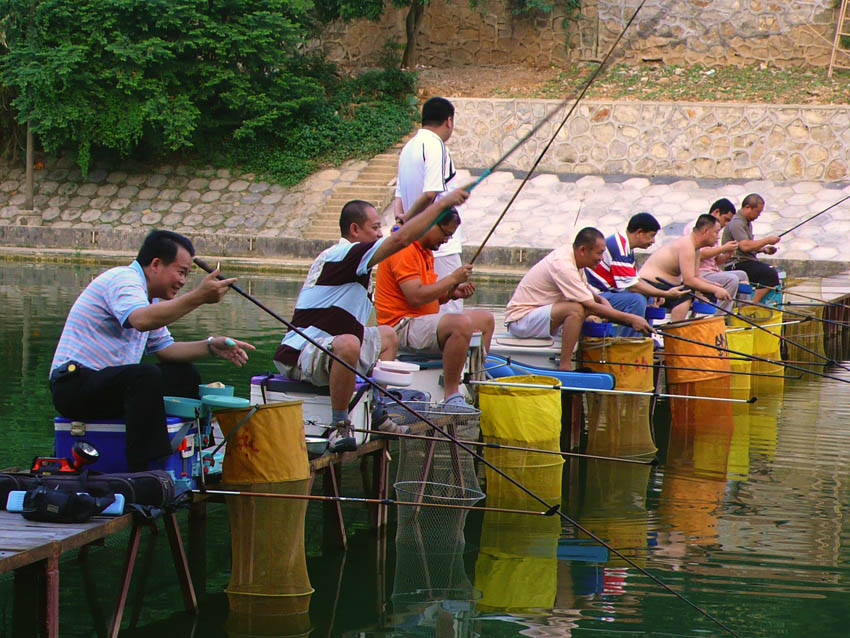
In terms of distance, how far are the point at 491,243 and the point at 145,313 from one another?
1513 cm

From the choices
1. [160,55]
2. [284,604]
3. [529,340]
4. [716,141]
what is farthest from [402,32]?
[284,604]

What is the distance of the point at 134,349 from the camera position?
4.46 meters

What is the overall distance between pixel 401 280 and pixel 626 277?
9.47ft

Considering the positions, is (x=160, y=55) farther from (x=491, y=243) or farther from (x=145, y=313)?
(x=145, y=313)

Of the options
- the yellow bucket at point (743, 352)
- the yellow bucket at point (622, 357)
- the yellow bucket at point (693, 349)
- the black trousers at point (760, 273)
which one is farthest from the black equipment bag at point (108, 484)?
the black trousers at point (760, 273)

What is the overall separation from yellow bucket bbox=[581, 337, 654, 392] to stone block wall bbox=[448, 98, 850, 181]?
45.9 ft

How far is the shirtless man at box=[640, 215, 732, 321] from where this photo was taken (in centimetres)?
951

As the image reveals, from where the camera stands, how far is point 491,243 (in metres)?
19.2

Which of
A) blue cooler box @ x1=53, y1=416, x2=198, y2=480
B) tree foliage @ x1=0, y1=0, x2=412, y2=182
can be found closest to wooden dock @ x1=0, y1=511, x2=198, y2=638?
blue cooler box @ x1=53, y1=416, x2=198, y2=480

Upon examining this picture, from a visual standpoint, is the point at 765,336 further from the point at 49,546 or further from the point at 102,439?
the point at 49,546

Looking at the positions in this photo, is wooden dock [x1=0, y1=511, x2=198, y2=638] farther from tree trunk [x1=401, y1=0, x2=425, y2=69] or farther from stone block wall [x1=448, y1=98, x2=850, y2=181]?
tree trunk [x1=401, y1=0, x2=425, y2=69]

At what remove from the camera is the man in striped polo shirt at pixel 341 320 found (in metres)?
5.23

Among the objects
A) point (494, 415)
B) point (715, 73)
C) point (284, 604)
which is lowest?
point (284, 604)

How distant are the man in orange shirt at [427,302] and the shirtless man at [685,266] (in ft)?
11.0
